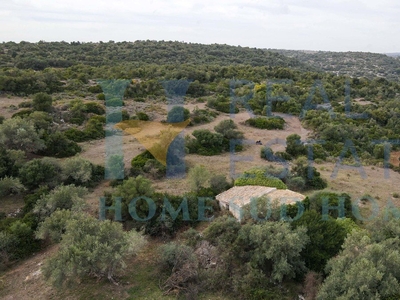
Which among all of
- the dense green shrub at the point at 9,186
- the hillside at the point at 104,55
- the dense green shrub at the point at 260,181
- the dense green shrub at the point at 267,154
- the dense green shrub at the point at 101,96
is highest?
the hillside at the point at 104,55

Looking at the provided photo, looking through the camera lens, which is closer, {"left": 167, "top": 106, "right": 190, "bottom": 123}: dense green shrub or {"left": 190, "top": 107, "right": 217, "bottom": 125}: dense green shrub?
{"left": 167, "top": 106, "right": 190, "bottom": 123}: dense green shrub

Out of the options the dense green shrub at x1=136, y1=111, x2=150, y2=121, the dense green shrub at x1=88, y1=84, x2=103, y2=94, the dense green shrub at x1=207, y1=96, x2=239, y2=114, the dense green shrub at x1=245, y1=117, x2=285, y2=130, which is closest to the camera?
the dense green shrub at x1=136, y1=111, x2=150, y2=121

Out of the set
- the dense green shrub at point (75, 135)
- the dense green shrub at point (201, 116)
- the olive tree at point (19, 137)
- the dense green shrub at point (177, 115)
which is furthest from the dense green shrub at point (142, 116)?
the olive tree at point (19, 137)

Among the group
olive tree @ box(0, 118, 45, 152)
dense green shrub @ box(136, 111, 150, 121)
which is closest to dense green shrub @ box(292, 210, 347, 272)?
olive tree @ box(0, 118, 45, 152)

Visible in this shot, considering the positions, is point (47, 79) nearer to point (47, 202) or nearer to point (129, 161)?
point (129, 161)

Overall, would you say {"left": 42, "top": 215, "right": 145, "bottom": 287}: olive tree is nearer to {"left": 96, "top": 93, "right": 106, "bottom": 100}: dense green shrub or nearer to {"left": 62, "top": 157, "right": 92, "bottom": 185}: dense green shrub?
{"left": 62, "top": 157, "right": 92, "bottom": 185}: dense green shrub

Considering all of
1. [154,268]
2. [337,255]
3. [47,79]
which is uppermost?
[47,79]

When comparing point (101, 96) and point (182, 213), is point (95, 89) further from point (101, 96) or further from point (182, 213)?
point (182, 213)

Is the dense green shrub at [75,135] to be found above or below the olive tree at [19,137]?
below

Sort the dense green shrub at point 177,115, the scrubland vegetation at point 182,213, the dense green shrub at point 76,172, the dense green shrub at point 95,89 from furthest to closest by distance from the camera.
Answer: the dense green shrub at point 95,89 < the dense green shrub at point 177,115 < the dense green shrub at point 76,172 < the scrubland vegetation at point 182,213

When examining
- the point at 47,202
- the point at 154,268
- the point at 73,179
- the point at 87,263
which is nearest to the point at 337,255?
the point at 154,268

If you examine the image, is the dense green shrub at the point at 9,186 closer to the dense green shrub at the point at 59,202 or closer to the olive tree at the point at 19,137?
the dense green shrub at the point at 59,202
